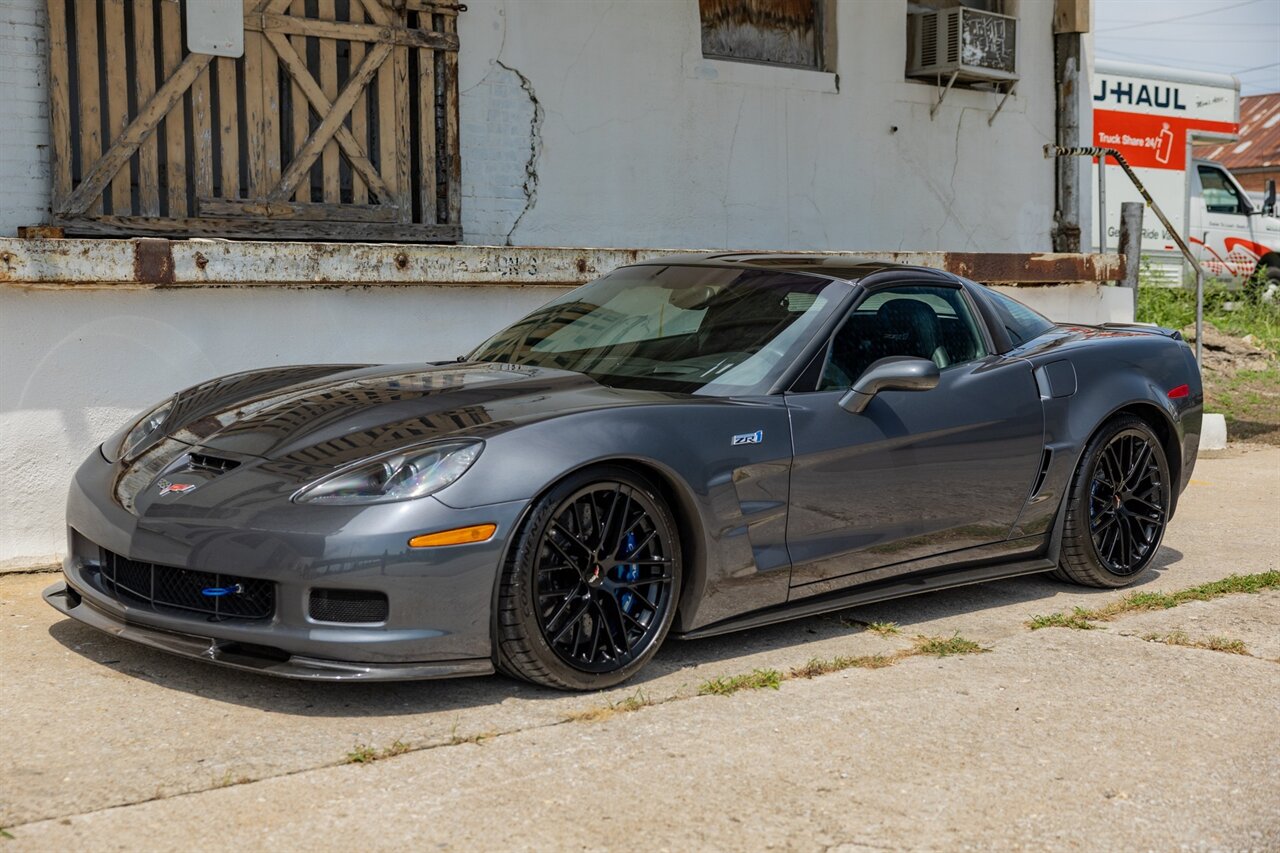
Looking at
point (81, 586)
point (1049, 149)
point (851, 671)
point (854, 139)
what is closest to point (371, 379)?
point (81, 586)

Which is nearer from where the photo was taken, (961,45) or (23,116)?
(23,116)

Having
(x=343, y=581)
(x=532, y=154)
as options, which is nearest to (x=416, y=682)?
(x=343, y=581)

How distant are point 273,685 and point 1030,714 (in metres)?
2.22

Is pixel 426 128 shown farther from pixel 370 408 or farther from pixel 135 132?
pixel 370 408

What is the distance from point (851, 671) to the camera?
4777 mm

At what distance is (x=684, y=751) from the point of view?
154 inches

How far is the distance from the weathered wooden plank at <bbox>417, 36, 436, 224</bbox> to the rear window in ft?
11.0

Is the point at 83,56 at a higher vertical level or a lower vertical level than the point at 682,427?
higher

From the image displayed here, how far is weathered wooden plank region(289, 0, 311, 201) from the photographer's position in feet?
25.0

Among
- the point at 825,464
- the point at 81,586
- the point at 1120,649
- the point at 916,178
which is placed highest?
the point at 916,178

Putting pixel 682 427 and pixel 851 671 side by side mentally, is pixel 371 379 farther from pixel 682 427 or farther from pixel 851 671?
pixel 851 671

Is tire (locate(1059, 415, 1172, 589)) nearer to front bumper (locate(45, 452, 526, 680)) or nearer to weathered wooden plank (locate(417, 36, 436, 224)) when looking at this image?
front bumper (locate(45, 452, 526, 680))

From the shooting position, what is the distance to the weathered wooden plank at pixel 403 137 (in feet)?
26.2

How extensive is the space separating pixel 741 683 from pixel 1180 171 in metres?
18.2
